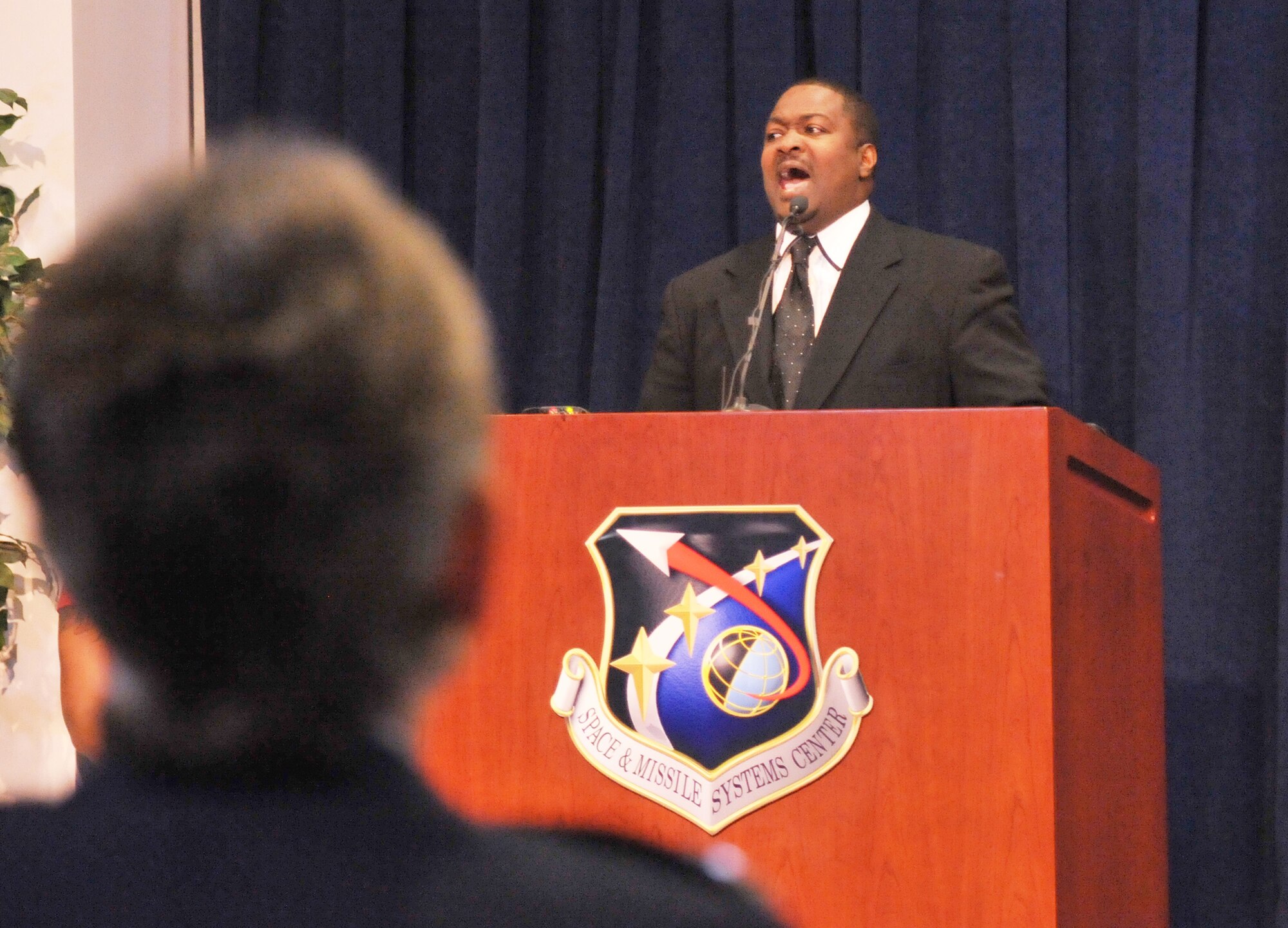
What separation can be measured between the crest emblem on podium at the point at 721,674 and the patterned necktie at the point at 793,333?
1.25 meters

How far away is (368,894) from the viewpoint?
17.1 inches

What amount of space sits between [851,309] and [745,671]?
148cm

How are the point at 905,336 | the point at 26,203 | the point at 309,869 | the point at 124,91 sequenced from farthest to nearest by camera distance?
the point at 124,91
the point at 26,203
the point at 905,336
the point at 309,869

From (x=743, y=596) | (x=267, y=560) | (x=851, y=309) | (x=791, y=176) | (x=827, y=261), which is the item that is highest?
(x=791, y=176)

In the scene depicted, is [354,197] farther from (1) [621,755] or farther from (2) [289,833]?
(1) [621,755]

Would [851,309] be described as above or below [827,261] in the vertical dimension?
below

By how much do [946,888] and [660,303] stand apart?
252 centimetres

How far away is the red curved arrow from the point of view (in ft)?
5.50

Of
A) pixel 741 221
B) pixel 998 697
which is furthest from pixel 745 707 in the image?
pixel 741 221

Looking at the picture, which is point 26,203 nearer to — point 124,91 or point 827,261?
point 124,91

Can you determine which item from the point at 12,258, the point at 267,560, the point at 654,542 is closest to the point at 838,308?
the point at 654,542

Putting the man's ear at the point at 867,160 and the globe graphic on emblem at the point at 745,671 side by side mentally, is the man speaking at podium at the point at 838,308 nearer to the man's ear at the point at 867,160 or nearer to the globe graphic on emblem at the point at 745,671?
the man's ear at the point at 867,160

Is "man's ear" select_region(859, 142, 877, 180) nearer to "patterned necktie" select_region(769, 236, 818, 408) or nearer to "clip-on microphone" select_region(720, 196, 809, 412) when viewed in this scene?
"patterned necktie" select_region(769, 236, 818, 408)

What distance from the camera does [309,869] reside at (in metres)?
0.43
